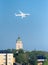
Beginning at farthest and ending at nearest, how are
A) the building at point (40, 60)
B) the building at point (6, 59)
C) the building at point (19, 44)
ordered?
1. the building at point (40, 60)
2. the building at point (6, 59)
3. the building at point (19, 44)

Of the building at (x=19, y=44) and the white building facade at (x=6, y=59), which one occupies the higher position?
the building at (x=19, y=44)

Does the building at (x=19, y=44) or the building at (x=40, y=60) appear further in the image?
the building at (x=40, y=60)

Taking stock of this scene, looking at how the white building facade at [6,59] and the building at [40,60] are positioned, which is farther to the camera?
the building at [40,60]

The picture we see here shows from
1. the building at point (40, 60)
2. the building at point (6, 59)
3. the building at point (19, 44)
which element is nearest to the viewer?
the building at point (19, 44)

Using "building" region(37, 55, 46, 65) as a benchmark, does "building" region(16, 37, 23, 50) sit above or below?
above

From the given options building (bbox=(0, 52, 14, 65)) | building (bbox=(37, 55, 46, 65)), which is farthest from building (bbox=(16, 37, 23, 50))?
building (bbox=(37, 55, 46, 65))

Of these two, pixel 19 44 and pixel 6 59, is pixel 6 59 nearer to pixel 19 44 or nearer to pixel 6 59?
pixel 6 59

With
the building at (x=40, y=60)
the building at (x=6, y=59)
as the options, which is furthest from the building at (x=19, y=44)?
the building at (x=40, y=60)

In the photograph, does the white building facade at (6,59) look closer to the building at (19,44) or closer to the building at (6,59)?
the building at (6,59)

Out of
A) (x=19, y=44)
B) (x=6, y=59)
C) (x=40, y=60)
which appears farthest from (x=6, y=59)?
(x=40, y=60)

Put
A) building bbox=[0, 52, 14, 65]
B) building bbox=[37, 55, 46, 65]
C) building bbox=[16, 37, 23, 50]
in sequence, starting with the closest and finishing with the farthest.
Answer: building bbox=[16, 37, 23, 50]
building bbox=[0, 52, 14, 65]
building bbox=[37, 55, 46, 65]

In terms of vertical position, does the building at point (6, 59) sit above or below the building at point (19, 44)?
below

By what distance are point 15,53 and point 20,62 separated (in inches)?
7.4

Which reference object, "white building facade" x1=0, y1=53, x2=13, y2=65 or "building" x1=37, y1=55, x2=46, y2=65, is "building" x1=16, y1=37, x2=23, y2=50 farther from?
"building" x1=37, y1=55, x2=46, y2=65
